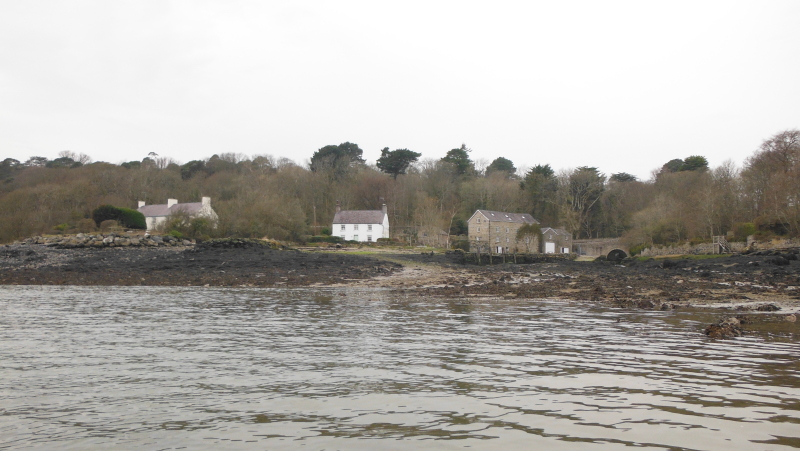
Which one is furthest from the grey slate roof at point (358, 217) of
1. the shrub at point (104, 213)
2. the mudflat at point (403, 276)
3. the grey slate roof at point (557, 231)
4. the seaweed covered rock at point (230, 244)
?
the mudflat at point (403, 276)

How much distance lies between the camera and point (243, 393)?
22.6 ft

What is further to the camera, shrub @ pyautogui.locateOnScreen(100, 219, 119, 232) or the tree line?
shrub @ pyautogui.locateOnScreen(100, 219, 119, 232)

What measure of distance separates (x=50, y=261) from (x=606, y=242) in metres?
71.6

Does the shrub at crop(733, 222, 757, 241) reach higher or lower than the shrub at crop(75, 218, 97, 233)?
lower

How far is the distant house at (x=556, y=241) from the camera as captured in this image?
81438 millimetres

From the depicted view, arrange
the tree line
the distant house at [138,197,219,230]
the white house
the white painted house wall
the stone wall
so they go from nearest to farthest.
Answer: the stone wall → the tree line → the distant house at [138,197,219,230] → the white painted house wall → the white house

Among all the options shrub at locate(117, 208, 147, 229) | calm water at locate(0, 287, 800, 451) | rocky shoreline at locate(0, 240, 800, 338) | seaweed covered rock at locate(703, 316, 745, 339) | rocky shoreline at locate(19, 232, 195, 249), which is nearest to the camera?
calm water at locate(0, 287, 800, 451)

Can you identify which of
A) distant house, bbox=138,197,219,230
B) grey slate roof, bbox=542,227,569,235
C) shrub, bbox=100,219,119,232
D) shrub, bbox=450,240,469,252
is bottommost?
shrub, bbox=450,240,469,252

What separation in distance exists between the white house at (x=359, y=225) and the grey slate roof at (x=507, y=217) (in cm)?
1589

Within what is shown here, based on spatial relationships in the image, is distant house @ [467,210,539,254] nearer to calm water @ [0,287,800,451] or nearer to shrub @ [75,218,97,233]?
shrub @ [75,218,97,233]

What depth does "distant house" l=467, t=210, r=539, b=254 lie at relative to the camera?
261 feet

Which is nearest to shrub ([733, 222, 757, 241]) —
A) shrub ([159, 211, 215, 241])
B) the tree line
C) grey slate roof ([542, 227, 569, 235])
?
the tree line

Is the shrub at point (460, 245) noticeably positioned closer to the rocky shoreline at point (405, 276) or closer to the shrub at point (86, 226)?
the rocky shoreline at point (405, 276)

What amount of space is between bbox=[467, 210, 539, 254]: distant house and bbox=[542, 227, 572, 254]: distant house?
2906mm
